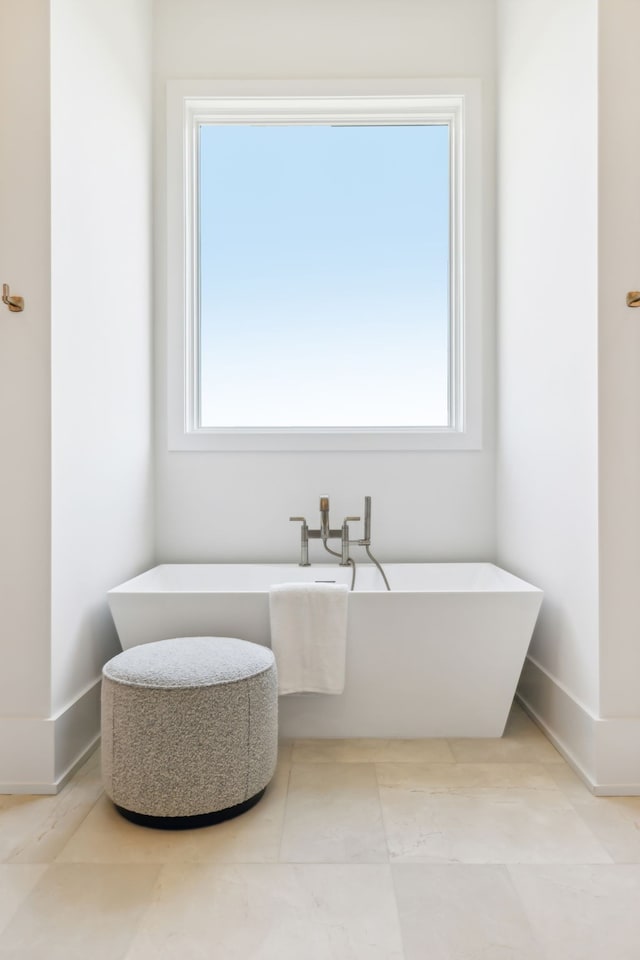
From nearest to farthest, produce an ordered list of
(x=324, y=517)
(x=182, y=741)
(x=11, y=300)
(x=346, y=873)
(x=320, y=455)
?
(x=346, y=873), (x=182, y=741), (x=11, y=300), (x=324, y=517), (x=320, y=455)

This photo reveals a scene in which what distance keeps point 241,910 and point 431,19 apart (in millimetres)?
3540

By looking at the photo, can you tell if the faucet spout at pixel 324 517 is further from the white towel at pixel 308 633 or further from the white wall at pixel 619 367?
the white wall at pixel 619 367

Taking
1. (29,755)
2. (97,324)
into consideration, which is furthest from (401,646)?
(97,324)

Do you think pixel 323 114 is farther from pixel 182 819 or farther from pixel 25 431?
pixel 182 819

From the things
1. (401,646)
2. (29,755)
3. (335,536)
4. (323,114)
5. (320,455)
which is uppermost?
(323,114)

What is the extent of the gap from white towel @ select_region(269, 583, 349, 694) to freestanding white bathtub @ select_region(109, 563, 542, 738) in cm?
5

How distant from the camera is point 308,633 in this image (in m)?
2.21

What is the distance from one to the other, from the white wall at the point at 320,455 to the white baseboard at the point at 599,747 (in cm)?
99

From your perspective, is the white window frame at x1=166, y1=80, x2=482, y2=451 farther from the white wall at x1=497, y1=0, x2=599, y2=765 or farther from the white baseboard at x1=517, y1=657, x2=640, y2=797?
the white baseboard at x1=517, y1=657, x2=640, y2=797

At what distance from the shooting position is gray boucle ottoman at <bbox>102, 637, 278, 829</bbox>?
171 centimetres

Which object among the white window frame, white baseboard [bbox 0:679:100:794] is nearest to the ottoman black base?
white baseboard [bbox 0:679:100:794]

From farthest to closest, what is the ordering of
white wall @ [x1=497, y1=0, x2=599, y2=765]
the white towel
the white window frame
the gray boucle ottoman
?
the white window frame
the white towel
white wall @ [x1=497, y1=0, x2=599, y2=765]
the gray boucle ottoman

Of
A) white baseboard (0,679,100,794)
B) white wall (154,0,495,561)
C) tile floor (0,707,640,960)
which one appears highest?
white wall (154,0,495,561)

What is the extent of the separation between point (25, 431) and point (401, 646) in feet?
4.69
